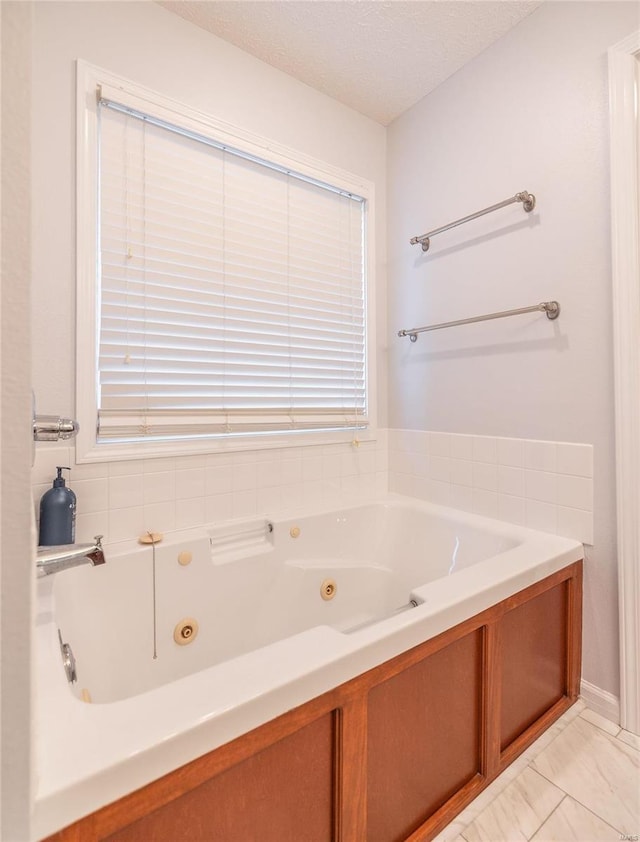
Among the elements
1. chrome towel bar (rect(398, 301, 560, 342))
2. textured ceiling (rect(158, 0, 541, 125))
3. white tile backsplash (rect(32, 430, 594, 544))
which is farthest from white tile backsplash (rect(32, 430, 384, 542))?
textured ceiling (rect(158, 0, 541, 125))

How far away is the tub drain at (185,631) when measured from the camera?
1.41 m

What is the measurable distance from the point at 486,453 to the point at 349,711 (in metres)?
1.27

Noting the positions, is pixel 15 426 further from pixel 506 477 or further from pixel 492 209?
pixel 492 209

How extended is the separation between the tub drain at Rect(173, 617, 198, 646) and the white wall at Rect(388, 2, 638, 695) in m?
1.37

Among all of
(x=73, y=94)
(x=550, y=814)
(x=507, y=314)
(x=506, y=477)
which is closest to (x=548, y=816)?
(x=550, y=814)

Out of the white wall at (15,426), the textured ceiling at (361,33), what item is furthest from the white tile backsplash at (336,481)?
the textured ceiling at (361,33)

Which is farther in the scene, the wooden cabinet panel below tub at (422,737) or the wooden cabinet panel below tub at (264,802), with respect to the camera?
the wooden cabinet panel below tub at (422,737)

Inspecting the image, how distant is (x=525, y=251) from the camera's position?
64.8 inches

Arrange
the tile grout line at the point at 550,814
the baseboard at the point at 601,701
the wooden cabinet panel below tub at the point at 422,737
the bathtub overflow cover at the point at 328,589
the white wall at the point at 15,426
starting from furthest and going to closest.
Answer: the bathtub overflow cover at the point at 328,589
the baseboard at the point at 601,701
the tile grout line at the point at 550,814
the wooden cabinet panel below tub at the point at 422,737
the white wall at the point at 15,426

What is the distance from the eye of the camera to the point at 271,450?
6.09 ft

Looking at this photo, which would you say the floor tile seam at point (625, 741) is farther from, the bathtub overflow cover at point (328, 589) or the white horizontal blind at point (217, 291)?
the white horizontal blind at point (217, 291)

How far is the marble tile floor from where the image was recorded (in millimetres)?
1048

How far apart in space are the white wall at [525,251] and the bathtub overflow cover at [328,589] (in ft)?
2.93

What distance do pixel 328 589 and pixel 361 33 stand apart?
2338mm
